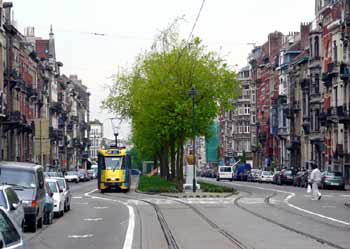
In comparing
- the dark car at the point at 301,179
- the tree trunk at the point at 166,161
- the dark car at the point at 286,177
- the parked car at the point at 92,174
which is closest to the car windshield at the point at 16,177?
the dark car at the point at 301,179

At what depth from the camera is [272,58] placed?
129 meters

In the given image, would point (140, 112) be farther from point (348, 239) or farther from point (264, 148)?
point (264, 148)

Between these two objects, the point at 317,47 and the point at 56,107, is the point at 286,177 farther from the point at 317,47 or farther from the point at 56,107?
the point at 56,107

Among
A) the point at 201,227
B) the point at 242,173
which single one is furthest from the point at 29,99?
the point at 201,227

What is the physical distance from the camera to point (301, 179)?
2746 inches

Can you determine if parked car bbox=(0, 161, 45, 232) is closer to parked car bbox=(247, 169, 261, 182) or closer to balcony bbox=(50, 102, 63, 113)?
parked car bbox=(247, 169, 261, 182)

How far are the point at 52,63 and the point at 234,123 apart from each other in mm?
44210

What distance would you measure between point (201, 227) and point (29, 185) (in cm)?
510

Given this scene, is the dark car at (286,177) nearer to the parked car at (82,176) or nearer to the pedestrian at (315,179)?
the parked car at (82,176)

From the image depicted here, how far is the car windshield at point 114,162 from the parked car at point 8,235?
4805cm

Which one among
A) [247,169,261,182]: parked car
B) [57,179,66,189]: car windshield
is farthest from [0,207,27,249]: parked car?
[247,169,261,182]: parked car

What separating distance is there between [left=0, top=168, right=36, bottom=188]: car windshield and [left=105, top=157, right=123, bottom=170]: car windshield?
3331cm

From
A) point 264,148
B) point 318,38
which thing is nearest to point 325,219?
point 318,38

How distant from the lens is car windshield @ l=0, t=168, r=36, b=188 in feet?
86.3
